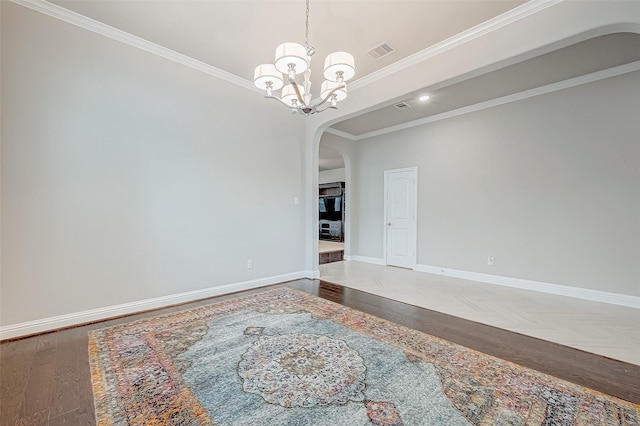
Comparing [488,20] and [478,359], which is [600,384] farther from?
[488,20]

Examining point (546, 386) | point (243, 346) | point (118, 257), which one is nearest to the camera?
point (546, 386)

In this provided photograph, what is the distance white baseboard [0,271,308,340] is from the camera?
2.54 m

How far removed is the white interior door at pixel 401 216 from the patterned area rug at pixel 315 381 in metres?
3.25

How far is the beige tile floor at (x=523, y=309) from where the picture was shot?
2.58 meters

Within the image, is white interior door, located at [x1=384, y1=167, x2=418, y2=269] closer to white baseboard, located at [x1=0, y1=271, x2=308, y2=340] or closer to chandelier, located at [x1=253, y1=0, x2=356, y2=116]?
white baseboard, located at [x1=0, y1=271, x2=308, y2=340]

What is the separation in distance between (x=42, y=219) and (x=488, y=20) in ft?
15.8

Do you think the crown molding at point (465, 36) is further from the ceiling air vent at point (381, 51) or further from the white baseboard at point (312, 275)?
the white baseboard at point (312, 275)

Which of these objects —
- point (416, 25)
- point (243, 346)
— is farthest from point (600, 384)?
point (416, 25)

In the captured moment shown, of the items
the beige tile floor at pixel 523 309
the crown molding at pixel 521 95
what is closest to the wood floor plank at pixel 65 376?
the beige tile floor at pixel 523 309

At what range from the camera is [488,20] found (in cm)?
270

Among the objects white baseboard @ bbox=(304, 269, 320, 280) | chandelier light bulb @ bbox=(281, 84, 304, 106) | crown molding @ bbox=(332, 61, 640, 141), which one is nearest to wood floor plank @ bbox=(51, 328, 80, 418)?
chandelier light bulb @ bbox=(281, 84, 304, 106)

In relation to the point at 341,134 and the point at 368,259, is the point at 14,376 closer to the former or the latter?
the point at 368,259

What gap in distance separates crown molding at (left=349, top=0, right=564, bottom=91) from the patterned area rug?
3101 millimetres

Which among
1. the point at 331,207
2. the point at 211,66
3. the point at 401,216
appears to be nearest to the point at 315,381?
the point at 211,66
